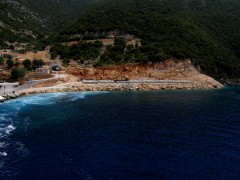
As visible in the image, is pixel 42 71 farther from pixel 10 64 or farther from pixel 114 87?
pixel 114 87

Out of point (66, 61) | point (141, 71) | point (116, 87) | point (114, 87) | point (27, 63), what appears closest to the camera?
point (114, 87)

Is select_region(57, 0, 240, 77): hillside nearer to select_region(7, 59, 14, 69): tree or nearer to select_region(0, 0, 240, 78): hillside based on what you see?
select_region(0, 0, 240, 78): hillside

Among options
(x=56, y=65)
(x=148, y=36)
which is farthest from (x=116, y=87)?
(x=148, y=36)

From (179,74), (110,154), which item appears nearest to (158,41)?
(179,74)

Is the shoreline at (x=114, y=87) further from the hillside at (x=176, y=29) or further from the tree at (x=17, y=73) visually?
the hillside at (x=176, y=29)

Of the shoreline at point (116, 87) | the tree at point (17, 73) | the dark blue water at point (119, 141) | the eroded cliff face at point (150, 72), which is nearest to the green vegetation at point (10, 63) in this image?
the tree at point (17, 73)

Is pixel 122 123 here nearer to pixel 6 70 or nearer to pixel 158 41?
pixel 6 70
